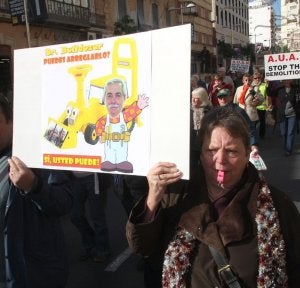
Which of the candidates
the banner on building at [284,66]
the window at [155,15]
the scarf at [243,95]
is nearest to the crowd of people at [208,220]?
the scarf at [243,95]

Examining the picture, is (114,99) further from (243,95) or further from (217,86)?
(243,95)

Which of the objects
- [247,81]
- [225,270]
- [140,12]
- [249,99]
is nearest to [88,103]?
[225,270]

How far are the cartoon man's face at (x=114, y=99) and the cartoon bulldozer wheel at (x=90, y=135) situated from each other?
4.5 inches

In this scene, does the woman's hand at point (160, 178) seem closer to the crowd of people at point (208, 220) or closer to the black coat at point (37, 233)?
the crowd of people at point (208, 220)

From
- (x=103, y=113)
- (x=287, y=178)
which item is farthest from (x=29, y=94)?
(x=287, y=178)

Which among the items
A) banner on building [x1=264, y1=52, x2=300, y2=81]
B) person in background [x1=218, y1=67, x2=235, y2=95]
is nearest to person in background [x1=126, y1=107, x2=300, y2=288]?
person in background [x1=218, y1=67, x2=235, y2=95]

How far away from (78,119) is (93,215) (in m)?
2.60

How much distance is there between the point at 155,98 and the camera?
201 cm

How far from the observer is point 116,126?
84.9 inches

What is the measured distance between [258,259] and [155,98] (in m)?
0.73

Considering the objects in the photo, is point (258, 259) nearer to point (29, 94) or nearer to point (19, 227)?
point (19, 227)

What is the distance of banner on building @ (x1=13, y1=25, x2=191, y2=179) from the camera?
195 centimetres

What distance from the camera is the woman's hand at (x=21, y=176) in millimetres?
2240

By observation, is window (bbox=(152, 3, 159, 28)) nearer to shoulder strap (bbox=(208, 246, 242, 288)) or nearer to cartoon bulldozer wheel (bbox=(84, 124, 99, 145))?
cartoon bulldozer wheel (bbox=(84, 124, 99, 145))
